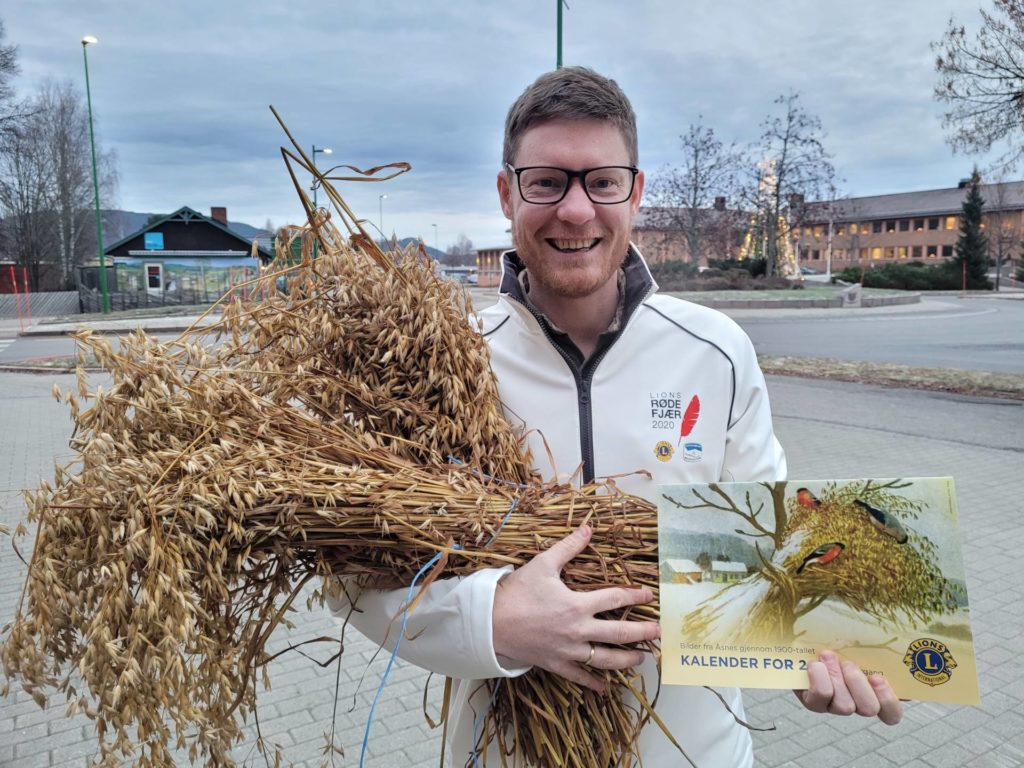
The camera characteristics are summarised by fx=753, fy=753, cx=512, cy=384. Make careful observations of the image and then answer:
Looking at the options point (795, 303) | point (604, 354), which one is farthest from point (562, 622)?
point (795, 303)

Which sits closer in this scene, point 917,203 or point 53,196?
point 53,196

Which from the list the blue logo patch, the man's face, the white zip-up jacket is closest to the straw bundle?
the white zip-up jacket

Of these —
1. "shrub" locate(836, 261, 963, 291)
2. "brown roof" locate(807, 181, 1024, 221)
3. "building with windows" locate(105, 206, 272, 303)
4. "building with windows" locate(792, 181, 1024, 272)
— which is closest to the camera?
"building with windows" locate(105, 206, 272, 303)

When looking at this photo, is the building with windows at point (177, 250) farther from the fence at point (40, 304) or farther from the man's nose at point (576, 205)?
the man's nose at point (576, 205)

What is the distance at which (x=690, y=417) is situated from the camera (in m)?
1.75

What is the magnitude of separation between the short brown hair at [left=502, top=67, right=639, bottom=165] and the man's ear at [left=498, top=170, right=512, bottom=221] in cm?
8

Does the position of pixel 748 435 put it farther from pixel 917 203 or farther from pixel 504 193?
pixel 917 203

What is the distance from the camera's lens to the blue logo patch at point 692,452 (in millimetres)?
1732

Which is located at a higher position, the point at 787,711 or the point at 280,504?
the point at 280,504

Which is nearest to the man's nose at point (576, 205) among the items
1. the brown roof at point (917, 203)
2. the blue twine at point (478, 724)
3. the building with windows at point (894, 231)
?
the blue twine at point (478, 724)

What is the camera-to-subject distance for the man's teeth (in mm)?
1704

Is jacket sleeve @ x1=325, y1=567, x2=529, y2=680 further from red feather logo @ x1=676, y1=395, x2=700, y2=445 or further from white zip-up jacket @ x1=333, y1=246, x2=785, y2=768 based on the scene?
red feather logo @ x1=676, y1=395, x2=700, y2=445

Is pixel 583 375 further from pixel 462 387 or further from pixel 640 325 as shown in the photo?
pixel 462 387

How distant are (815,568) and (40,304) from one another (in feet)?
144
